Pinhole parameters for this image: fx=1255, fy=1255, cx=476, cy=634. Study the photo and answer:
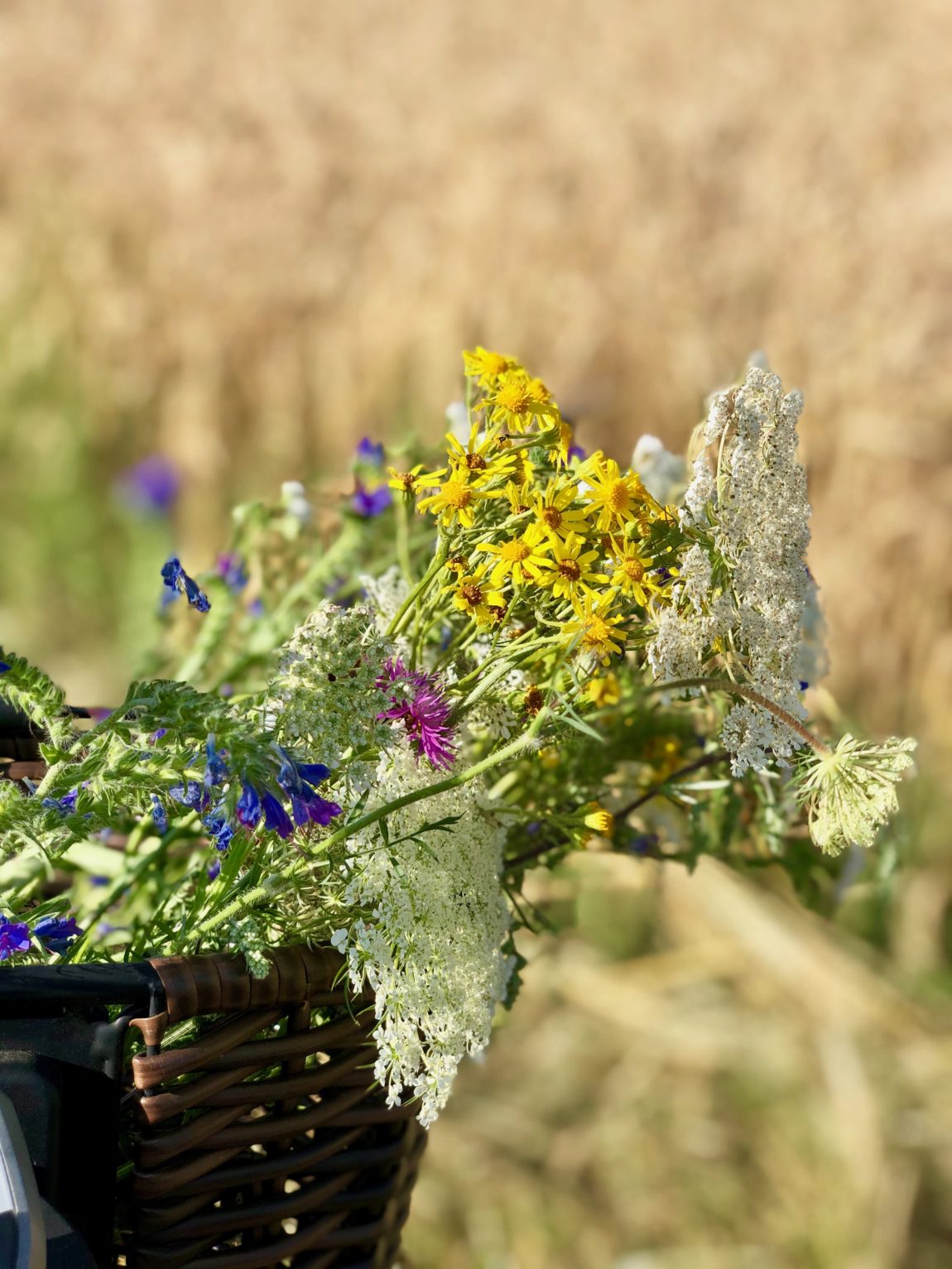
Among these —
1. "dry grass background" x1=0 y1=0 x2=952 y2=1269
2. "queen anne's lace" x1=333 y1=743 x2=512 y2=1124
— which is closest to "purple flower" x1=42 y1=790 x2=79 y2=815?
"queen anne's lace" x1=333 y1=743 x2=512 y2=1124

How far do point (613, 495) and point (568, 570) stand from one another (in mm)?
36

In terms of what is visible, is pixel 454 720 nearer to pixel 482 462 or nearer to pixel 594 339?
pixel 482 462

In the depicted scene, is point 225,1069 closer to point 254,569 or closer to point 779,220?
point 254,569

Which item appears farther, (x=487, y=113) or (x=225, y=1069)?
(x=487, y=113)

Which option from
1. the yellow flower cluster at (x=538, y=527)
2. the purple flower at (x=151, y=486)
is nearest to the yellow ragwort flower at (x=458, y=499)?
the yellow flower cluster at (x=538, y=527)

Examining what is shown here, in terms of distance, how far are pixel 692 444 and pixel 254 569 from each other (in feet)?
1.40

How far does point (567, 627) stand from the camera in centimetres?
50

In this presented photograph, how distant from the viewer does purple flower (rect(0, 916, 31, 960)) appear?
0.50m

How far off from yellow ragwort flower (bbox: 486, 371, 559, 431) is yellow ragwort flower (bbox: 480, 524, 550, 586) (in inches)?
2.6

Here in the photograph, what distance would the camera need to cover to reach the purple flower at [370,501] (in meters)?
0.84

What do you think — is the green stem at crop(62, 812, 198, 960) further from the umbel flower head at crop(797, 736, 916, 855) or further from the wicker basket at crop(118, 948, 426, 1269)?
the umbel flower head at crop(797, 736, 916, 855)

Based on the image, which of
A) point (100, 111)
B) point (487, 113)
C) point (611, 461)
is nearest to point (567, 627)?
point (611, 461)

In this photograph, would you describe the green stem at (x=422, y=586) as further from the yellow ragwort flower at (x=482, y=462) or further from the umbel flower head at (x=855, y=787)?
the umbel flower head at (x=855, y=787)

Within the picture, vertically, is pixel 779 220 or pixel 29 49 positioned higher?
pixel 29 49
